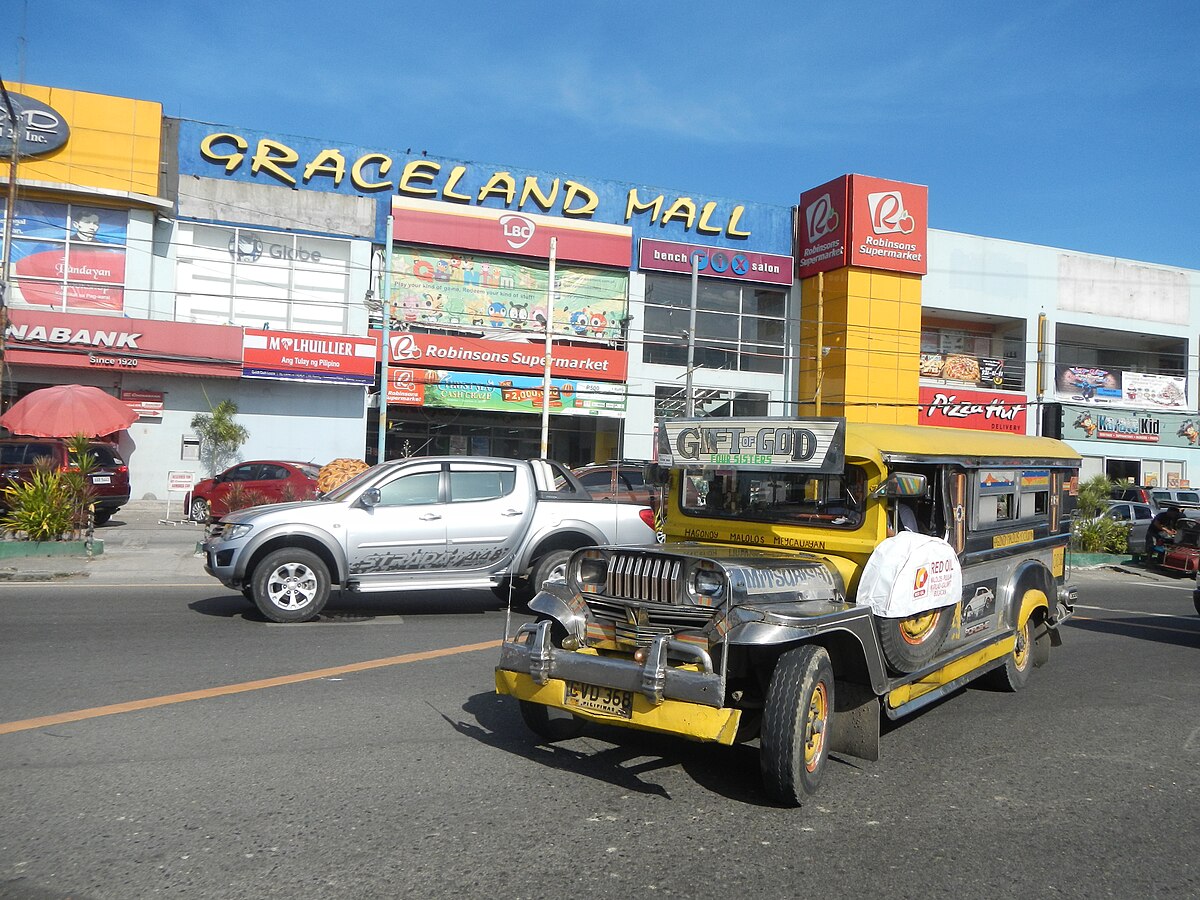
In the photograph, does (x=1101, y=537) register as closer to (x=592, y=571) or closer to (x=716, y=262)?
(x=716, y=262)

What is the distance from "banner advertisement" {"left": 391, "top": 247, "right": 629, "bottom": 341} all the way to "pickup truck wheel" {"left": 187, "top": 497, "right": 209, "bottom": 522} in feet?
27.2

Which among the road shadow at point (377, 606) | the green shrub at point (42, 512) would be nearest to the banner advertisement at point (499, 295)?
the green shrub at point (42, 512)

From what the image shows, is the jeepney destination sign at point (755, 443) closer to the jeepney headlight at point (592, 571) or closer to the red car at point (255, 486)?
the jeepney headlight at point (592, 571)

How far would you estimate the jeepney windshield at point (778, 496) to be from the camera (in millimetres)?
6285

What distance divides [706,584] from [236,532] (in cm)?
663

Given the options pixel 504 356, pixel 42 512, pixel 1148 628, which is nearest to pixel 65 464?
pixel 42 512

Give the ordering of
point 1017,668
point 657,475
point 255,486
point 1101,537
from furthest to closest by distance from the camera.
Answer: point 255,486
point 1101,537
point 1017,668
point 657,475

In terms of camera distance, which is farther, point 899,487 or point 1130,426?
point 1130,426

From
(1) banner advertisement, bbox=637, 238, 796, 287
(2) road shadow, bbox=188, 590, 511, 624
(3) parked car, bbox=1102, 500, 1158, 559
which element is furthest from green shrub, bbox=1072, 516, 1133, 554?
(2) road shadow, bbox=188, 590, 511, 624

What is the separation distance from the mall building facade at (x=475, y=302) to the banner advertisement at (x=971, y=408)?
4.4 inches

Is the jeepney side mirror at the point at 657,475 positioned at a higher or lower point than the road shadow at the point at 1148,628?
higher

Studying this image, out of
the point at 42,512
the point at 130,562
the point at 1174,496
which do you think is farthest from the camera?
the point at 1174,496

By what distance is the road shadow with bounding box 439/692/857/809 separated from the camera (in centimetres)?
A: 539

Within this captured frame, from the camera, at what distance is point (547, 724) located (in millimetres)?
5973
